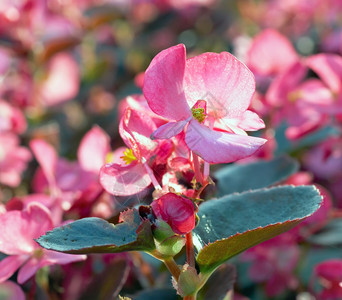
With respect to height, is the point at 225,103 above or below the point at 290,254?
above

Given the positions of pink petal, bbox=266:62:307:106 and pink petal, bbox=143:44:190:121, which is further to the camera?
pink petal, bbox=266:62:307:106

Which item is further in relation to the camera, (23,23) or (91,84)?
(91,84)

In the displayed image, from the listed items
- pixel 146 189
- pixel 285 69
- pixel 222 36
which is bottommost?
pixel 222 36

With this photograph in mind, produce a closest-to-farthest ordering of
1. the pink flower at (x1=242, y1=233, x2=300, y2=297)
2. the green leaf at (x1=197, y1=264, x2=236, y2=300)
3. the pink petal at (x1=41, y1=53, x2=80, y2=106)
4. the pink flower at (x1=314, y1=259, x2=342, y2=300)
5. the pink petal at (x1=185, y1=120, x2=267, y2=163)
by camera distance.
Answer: the pink petal at (x1=185, y1=120, x2=267, y2=163)
the green leaf at (x1=197, y1=264, x2=236, y2=300)
the pink flower at (x1=314, y1=259, x2=342, y2=300)
the pink flower at (x1=242, y1=233, x2=300, y2=297)
the pink petal at (x1=41, y1=53, x2=80, y2=106)

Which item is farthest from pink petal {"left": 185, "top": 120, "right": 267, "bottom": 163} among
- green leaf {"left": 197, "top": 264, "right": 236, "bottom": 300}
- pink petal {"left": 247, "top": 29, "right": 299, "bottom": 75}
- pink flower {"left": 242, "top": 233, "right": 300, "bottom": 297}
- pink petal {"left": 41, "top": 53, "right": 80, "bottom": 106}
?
pink petal {"left": 41, "top": 53, "right": 80, "bottom": 106}

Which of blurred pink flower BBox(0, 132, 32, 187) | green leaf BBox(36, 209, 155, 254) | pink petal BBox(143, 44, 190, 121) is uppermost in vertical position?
pink petal BBox(143, 44, 190, 121)

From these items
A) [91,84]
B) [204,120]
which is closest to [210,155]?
[204,120]

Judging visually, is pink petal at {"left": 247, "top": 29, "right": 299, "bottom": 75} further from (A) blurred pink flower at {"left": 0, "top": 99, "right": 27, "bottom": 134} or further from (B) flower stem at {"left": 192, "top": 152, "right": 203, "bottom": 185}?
(B) flower stem at {"left": 192, "top": 152, "right": 203, "bottom": 185}

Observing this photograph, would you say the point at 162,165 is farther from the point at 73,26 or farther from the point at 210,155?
the point at 73,26
